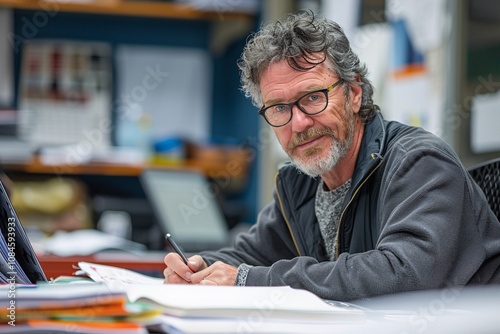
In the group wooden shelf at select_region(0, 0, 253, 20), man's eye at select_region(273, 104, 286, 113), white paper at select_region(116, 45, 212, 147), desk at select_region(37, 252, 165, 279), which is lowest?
desk at select_region(37, 252, 165, 279)

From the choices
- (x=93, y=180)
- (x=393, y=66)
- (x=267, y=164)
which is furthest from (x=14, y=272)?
(x=93, y=180)

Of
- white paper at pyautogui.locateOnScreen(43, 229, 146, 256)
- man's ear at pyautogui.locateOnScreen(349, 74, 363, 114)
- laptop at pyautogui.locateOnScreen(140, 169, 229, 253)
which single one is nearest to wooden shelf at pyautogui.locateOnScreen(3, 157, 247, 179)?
laptop at pyautogui.locateOnScreen(140, 169, 229, 253)

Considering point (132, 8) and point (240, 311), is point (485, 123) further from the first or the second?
point (132, 8)

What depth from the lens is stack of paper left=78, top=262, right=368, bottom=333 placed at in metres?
0.74

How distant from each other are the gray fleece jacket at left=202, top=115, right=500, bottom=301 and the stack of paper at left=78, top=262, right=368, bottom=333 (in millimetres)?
197

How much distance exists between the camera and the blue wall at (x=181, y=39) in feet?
13.6

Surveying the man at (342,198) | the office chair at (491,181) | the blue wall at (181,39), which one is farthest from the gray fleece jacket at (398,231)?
the blue wall at (181,39)

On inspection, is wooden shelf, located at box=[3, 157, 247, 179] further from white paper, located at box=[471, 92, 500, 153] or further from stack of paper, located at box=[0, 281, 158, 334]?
stack of paper, located at box=[0, 281, 158, 334]

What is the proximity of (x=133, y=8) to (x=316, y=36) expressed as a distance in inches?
114

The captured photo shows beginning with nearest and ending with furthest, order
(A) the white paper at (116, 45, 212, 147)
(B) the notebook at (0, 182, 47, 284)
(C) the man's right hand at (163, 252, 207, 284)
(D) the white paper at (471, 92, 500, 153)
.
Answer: (B) the notebook at (0, 182, 47, 284)
(C) the man's right hand at (163, 252, 207, 284)
(D) the white paper at (471, 92, 500, 153)
(A) the white paper at (116, 45, 212, 147)

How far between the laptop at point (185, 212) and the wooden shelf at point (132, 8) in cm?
144

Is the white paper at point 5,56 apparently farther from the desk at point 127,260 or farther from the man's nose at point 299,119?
the man's nose at point 299,119

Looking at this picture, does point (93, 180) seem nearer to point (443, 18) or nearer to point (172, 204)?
point (172, 204)

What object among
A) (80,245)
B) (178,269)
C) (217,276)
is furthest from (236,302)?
(80,245)
